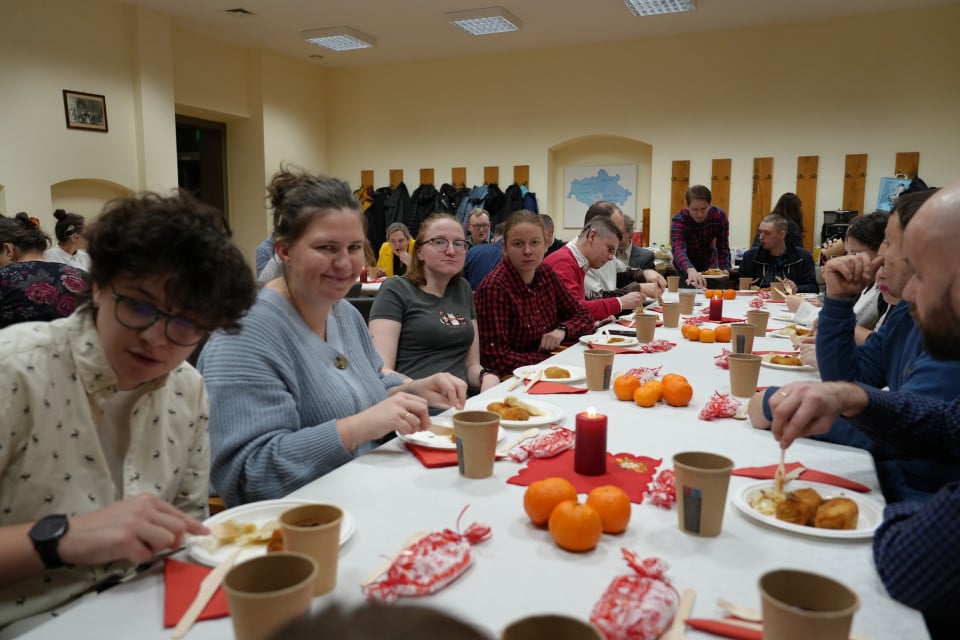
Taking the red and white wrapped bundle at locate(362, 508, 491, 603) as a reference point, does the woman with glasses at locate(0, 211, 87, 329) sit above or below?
above

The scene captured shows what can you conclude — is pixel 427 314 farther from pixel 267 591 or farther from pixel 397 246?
pixel 397 246

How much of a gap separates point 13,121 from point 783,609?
760 cm

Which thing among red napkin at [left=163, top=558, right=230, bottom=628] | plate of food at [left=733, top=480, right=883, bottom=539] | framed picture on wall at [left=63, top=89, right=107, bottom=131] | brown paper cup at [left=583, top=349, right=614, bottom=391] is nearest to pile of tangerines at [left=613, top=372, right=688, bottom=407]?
brown paper cup at [left=583, top=349, right=614, bottom=391]

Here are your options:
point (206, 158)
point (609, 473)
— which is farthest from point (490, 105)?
point (609, 473)

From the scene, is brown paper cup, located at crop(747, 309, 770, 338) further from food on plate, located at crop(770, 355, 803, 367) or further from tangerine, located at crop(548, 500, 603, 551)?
tangerine, located at crop(548, 500, 603, 551)

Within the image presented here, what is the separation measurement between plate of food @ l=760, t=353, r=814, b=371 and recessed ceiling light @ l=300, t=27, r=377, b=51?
7.03 meters

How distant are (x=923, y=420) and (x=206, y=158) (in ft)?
31.3

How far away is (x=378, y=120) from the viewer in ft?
33.0

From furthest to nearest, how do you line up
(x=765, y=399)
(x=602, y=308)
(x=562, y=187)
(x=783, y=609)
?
1. (x=562, y=187)
2. (x=602, y=308)
3. (x=765, y=399)
4. (x=783, y=609)

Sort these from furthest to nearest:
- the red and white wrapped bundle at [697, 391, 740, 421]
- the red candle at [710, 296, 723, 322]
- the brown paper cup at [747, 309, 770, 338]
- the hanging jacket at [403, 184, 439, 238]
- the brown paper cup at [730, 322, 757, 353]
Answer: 1. the hanging jacket at [403, 184, 439, 238]
2. the red candle at [710, 296, 723, 322]
3. the brown paper cup at [747, 309, 770, 338]
4. the brown paper cup at [730, 322, 757, 353]
5. the red and white wrapped bundle at [697, 391, 740, 421]

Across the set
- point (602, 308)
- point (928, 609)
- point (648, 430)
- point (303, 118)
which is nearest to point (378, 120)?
point (303, 118)

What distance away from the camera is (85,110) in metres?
6.91

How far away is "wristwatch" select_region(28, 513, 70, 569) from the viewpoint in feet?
3.16

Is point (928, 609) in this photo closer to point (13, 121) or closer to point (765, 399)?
point (765, 399)
